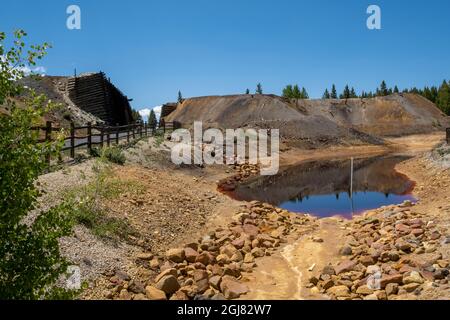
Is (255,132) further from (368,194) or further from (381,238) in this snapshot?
(381,238)

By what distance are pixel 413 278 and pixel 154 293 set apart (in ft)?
20.0

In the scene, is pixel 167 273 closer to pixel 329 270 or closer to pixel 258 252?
pixel 258 252

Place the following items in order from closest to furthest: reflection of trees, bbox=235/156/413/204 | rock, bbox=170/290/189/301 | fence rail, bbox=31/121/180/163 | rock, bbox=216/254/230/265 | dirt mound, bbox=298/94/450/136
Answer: rock, bbox=170/290/189/301 < rock, bbox=216/254/230/265 < fence rail, bbox=31/121/180/163 < reflection of trees, bbox=235/156/413/204 < dirt mound, bbox=298/94/450/136

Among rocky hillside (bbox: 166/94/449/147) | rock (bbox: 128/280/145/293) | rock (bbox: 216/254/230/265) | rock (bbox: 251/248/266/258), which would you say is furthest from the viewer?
rocky hillside (bbox: 166/94/449/147)

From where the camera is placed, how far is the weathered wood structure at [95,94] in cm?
4841

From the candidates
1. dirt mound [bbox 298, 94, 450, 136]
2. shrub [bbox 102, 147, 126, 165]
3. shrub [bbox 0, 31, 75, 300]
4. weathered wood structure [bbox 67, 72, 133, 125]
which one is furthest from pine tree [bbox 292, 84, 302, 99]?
shrub [bbox 0, 31, 75, 300]

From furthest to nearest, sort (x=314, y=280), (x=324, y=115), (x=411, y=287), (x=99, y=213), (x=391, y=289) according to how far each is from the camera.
→ (x=324, y=115), (x=99, y=213), (x=314, y=280), (x=391, y=289), (x=411, y=287)

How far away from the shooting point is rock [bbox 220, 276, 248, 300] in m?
10.4

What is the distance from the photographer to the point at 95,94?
49812 millimetres

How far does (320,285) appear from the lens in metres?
10.9

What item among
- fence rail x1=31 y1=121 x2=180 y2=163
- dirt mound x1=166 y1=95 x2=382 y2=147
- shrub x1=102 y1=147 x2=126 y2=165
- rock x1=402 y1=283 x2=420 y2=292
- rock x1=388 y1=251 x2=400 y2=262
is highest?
dirt mound x1=166 y1=95 x2=382 y2=147

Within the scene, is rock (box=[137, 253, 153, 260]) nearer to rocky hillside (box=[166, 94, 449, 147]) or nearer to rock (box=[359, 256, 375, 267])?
rock (box=[359, 256, 375, 267])

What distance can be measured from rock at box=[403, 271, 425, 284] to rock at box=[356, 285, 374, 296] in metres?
0.82

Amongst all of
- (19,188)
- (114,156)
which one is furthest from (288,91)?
(19,188)
